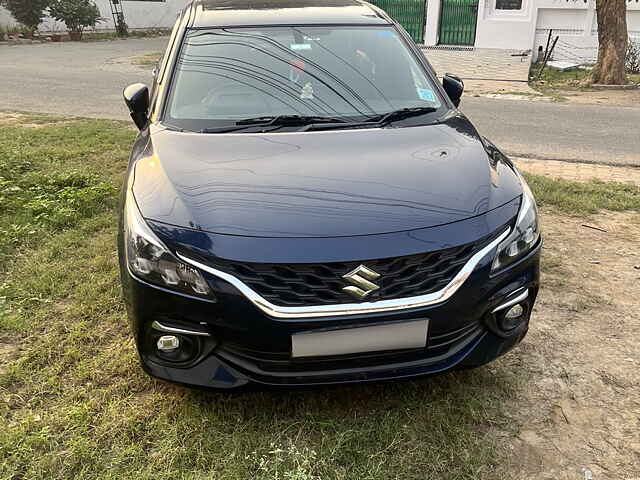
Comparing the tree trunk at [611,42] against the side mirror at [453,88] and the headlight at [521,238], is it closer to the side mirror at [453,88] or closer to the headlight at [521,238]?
the side mirror at [453,88]

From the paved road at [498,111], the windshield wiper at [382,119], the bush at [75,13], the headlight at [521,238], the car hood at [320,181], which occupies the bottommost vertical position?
the paved road at [498,111]

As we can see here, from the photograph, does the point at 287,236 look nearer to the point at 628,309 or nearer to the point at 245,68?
the point at 245,68

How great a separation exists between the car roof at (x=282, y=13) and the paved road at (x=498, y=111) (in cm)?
346

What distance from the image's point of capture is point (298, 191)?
89.4 inches

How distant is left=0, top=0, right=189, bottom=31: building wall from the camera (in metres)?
22.0

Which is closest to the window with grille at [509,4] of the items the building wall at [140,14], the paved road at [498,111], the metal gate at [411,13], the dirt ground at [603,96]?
the metal gate at [411,13]

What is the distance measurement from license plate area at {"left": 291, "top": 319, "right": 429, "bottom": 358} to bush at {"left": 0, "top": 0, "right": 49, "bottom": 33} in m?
22.5

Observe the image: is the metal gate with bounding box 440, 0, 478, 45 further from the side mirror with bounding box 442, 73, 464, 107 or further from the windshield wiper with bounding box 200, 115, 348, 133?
the windshield wiper with bounding box 200, 115, 348, 133

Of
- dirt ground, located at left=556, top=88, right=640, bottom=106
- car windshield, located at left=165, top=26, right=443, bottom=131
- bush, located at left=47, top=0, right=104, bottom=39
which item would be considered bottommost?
dirt ground, located at left=556, top=88, right=640, bottom=106

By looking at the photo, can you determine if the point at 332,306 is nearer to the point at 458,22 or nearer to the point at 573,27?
the point at 573,27

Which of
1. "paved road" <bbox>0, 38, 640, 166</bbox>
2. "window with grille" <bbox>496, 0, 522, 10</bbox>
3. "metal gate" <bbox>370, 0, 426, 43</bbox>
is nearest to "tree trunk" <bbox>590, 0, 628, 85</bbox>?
"paved road" <bbox>0, 38, 640, 166</bbox>

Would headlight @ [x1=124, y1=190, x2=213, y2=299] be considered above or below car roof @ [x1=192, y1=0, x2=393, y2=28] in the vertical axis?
below

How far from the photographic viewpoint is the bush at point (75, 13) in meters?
20.6

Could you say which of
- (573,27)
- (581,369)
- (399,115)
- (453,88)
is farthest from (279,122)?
(573,27)
